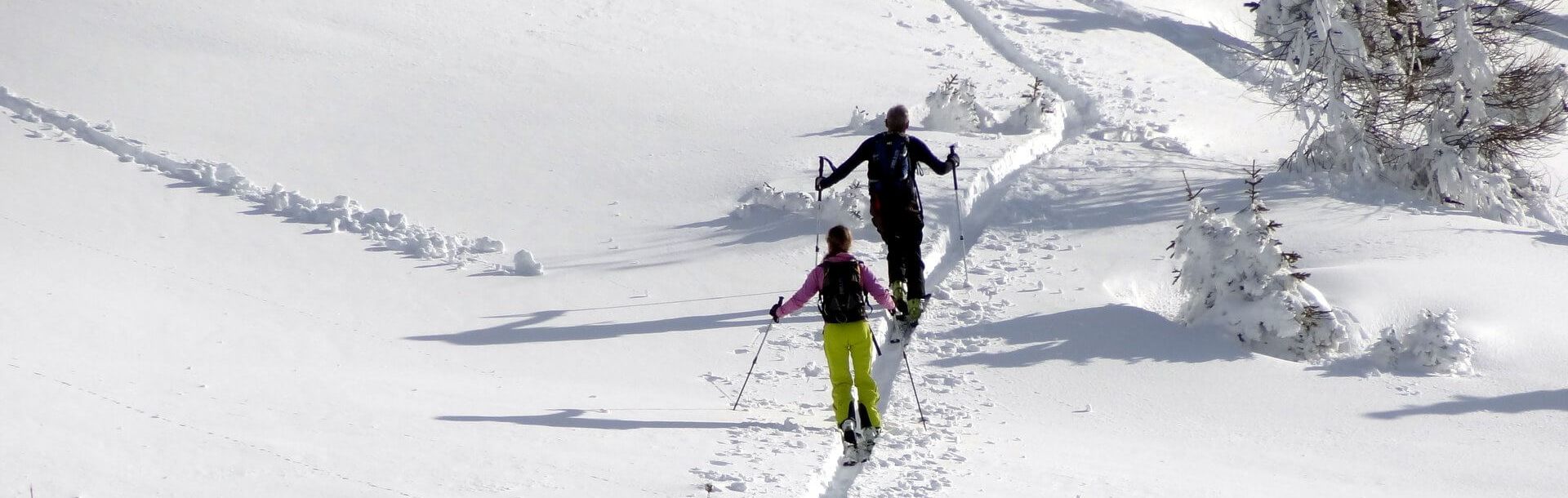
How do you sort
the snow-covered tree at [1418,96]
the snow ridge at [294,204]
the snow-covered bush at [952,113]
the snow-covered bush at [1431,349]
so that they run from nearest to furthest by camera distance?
1. the snow-covered bush at [1431,349]
2. the snow ridge at [294,204]
3. the snow-covered tree at [1418,96]
4. the snow-covered bush at [952,113]

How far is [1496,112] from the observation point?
16656 millimetres

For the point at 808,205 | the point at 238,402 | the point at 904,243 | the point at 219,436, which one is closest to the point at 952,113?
the point at 808,205

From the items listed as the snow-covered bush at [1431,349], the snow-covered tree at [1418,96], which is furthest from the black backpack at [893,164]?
the snow-covered tree at [1418,96]

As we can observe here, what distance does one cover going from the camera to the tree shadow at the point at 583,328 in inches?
375

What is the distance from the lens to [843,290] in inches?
269

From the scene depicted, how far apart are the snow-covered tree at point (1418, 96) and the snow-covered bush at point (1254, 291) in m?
5.66

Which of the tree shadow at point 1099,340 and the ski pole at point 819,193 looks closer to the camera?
the tree shadow at point 1099,340

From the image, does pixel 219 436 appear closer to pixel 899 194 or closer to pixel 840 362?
pixel 840 362

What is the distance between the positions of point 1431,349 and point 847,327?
16.1 feet

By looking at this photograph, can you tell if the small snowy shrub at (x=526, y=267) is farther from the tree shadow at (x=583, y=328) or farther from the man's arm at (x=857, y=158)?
the man's arm at (x=857, y=158)

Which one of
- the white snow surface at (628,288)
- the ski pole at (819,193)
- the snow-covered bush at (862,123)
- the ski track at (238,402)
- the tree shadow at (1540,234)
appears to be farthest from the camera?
the snow-covered bush at (862,123)

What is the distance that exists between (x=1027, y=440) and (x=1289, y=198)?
8.20 m

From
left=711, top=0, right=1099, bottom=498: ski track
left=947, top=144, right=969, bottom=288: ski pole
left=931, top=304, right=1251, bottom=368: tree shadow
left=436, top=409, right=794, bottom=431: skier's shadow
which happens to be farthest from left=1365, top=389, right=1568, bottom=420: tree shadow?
left=436, top=409, right=794, bottom=431: skier's shadow

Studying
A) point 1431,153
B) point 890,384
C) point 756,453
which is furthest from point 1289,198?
point 756,453
